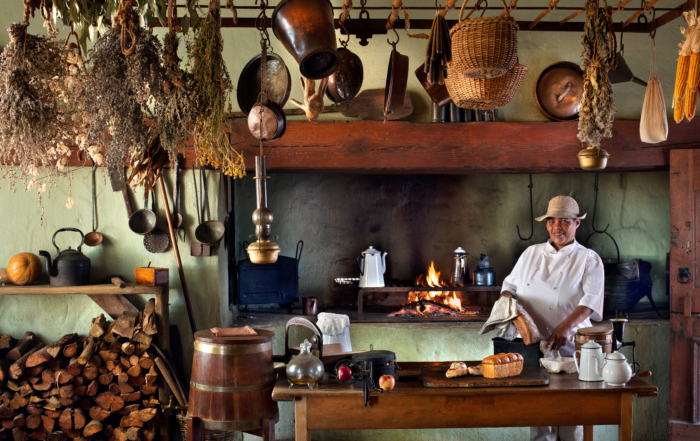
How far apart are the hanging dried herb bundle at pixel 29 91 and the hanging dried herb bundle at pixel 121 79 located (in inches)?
6.1

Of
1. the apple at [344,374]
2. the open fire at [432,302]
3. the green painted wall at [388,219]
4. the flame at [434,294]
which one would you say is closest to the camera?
the apple at [344,374]

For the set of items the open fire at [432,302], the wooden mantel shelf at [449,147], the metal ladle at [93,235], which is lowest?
the open fire at [432,302]

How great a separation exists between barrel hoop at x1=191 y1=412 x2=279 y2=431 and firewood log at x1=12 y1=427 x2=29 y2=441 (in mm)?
1644

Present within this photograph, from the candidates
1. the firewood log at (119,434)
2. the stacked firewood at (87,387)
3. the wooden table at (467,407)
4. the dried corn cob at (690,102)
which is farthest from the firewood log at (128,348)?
the dried corn cob at (690,102)

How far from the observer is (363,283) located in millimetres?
5191

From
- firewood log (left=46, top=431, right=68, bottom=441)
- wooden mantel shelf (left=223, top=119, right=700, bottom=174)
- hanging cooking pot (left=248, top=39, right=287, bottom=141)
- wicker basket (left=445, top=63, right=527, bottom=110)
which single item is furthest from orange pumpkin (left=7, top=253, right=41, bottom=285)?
wicker basket (left=445, top=63, right=527, bottom=110)

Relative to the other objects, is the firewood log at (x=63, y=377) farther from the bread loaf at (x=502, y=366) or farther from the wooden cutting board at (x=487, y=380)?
the bread loaf at (x=502, y=366)

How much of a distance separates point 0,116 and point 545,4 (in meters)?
4.16

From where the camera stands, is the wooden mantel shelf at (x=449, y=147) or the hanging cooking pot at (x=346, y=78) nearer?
the hanging cooking pot at (x=346, y=78)

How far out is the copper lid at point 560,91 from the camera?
470 cm

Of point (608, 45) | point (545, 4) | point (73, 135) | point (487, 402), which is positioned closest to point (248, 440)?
point (487, 402)

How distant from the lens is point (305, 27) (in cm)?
253

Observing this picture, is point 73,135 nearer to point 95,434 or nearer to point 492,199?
point 95,434

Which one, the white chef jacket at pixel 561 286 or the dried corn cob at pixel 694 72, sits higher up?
the dried corn cob at pixel 694 72
